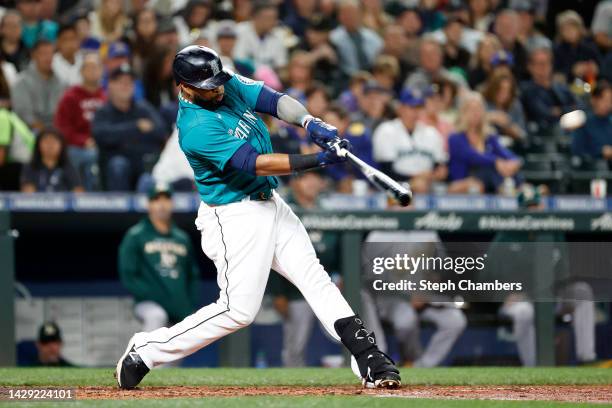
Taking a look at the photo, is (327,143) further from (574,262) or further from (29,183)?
(29,183)

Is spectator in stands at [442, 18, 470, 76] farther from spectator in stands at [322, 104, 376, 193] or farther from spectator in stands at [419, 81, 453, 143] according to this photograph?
spectator in stands at [322, 104, 376, 193]

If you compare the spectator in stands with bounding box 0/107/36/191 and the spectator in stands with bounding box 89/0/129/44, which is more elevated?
the spectator in stands with bounding box 89/0/129/44

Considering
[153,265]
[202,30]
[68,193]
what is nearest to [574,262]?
[153,265]

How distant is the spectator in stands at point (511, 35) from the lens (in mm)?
12961

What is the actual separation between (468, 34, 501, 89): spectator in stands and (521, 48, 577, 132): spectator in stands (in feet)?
1.45

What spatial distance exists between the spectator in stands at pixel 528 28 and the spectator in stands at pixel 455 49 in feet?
2.58

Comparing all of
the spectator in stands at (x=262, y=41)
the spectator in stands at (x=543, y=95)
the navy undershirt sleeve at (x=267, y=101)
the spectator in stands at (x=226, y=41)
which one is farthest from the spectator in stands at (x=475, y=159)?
the navy undershirt sleeve at (x=267, y=101)

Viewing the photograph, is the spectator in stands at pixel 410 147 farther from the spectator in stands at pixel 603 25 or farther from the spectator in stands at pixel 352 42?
the spectator in stands at pixel 603 25

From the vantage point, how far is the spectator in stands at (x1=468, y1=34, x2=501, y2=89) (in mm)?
12391

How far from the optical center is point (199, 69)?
539 centimetres

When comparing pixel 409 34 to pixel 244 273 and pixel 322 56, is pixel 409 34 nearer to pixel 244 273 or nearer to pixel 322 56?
pixel 322 56

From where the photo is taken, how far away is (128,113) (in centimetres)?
975

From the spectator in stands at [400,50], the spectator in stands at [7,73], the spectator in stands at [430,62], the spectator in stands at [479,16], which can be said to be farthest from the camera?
the spectator in stands at [479,16]
